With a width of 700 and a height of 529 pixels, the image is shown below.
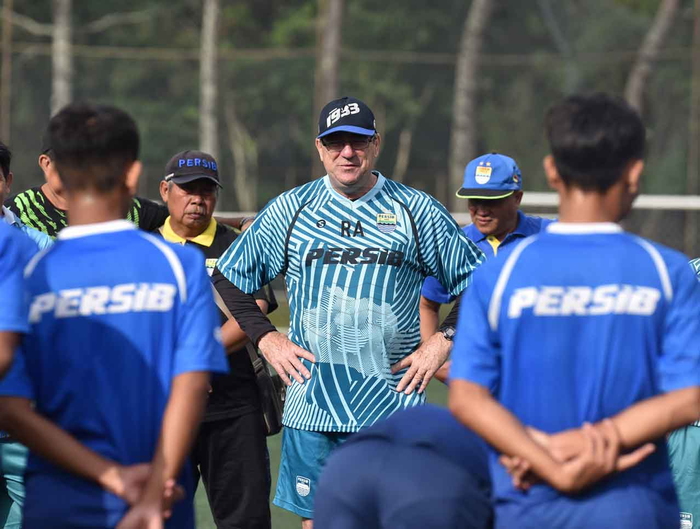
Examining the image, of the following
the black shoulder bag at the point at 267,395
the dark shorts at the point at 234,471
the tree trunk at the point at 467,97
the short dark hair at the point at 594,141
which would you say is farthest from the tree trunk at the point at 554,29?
the short dark hair at the point at 594,141

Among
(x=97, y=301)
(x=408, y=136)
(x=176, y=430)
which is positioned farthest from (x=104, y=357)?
(x=408, y=136)

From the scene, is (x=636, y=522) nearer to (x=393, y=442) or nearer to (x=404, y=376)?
(x=393, y=442)

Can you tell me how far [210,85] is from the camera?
27.3 m

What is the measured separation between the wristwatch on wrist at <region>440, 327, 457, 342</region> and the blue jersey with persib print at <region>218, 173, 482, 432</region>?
0.12 metres

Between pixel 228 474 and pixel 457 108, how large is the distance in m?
24.1

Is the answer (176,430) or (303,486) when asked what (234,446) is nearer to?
(303,486)

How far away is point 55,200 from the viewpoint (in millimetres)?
5738

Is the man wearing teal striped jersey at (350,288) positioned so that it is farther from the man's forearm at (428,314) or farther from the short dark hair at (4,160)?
the short dark hair at (4,160)

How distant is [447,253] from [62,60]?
24.7 m

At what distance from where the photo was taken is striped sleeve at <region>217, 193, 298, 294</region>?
5.04 metres

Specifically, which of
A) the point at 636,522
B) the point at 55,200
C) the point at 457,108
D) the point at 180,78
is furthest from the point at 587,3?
the point at 636,522

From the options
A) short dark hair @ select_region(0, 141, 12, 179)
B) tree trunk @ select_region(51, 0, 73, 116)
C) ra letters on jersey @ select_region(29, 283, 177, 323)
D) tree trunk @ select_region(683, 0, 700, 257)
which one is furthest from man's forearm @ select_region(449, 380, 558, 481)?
tree trunk @ select_region(51, 0, 73, 116)

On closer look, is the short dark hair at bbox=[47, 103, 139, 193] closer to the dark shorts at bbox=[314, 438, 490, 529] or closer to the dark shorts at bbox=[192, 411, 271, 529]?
the dark shorts at bbox=[314, 438, 490, 529]

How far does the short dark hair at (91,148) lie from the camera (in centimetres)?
304
